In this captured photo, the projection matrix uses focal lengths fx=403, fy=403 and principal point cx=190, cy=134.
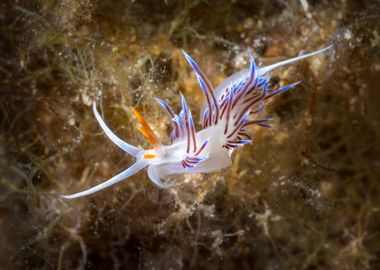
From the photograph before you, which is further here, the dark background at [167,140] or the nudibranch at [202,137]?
the dark background at [167,140]

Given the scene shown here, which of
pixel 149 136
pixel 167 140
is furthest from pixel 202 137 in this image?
pixel 167 140

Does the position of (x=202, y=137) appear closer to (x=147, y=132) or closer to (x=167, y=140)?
(x=147, y=132)

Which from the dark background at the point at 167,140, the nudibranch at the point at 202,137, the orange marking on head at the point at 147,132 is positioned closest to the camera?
the orange marking on head at the point at 147,132

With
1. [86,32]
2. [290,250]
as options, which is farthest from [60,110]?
[290,250]

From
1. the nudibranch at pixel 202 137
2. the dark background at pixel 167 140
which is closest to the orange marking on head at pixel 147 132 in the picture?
the nudibranch at pixel 202 137

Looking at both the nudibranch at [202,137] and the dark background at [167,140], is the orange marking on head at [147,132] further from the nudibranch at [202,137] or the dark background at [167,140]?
the dark background at [167,140]

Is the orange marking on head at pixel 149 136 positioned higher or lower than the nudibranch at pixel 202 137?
higher

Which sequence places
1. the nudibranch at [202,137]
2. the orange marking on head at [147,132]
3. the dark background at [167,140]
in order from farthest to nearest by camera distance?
the dark background at [167,140] → the nudibranch at [202,137] → the orange marking on head at [147,132]

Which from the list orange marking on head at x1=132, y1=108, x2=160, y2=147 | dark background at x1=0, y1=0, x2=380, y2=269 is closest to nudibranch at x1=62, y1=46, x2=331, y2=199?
orange marking on head at x1=132, y1=108, x2=160, y2=147

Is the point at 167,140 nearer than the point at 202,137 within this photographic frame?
No
